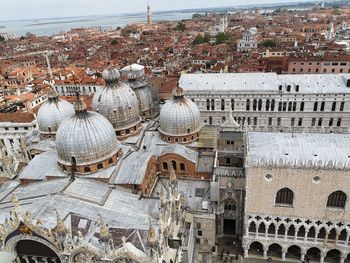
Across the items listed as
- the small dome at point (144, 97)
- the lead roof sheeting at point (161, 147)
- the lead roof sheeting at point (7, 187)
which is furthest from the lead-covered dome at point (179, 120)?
the lead roof sheeting at point (7, 187)

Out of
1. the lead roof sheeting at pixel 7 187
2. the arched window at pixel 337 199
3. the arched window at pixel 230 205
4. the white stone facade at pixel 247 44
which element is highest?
the white stone facade at pixel 247 44

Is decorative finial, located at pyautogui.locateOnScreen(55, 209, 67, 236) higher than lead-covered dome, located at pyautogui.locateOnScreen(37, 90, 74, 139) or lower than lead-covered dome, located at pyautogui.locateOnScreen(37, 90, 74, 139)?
lower

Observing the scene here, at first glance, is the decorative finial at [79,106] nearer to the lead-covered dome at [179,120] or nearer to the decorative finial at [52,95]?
the decorative finial at [52,95]

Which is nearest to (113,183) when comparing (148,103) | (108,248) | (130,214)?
(130,214)

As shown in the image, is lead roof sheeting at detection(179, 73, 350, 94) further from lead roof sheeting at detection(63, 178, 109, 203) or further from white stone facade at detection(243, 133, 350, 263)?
lead roof sheeting at detection(63, 178, 109, 203)

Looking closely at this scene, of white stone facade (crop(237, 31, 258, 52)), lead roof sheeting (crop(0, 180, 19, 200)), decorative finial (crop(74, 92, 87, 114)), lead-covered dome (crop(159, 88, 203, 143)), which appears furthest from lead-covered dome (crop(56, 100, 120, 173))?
white stone facade (crop(237, 31, 258, 52))

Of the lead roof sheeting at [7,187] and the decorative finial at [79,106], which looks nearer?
the decorative finial at [79,106]

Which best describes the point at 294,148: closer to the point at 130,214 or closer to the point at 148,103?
the point at 130,214
